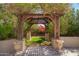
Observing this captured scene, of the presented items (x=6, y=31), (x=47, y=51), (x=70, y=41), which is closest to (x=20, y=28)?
(x=6, y=31)

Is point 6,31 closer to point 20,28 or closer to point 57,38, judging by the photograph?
point 20,28

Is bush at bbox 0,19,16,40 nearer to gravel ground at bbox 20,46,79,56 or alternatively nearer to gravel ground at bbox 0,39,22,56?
gravel ground at bbox 0,39,22,56

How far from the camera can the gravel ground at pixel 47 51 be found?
2.00 meters

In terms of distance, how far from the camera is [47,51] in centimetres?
201

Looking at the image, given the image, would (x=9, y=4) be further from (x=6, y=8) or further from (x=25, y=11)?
(x=25, y=11)

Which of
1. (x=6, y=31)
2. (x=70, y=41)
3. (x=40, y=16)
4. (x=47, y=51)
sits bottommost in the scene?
(x=47, y=51)

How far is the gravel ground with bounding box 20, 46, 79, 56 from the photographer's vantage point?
2.00 m

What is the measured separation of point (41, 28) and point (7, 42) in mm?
389

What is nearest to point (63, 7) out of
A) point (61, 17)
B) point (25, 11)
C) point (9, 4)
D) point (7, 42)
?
point (61, 17)

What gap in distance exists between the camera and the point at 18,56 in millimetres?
2010

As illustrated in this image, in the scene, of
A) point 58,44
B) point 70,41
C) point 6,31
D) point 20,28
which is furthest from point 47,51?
point 6,31

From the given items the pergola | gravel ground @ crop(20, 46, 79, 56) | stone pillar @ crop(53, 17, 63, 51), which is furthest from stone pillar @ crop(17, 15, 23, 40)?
stone pillar @ crop(53, 17, 63, 51)

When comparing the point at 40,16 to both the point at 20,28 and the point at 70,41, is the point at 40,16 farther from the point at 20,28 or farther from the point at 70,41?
the point at 70,41

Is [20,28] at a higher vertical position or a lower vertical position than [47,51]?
higher
